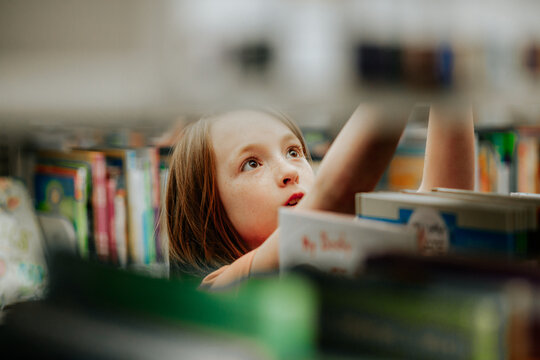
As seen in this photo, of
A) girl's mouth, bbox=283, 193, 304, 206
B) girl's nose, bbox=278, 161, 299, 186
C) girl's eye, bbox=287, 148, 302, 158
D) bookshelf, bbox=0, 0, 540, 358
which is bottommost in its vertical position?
girl's mouth, bbox=283, 193, 304, 206

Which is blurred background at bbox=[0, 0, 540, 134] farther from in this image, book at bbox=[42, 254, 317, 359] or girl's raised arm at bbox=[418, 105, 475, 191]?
book at bbox=[42, 254, 317, 359]

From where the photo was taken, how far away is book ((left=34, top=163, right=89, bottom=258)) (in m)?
1.00

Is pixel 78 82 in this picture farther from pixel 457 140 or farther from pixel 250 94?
pixel 457 140

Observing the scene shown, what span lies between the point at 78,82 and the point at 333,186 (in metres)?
0.42

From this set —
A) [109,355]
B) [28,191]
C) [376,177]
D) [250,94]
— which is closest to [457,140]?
[376,177]

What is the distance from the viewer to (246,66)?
717 millimetres

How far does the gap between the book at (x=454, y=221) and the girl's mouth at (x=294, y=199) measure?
14cm

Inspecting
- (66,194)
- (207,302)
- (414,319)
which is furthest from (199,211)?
(414,319)

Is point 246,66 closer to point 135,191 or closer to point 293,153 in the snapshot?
point 293,153

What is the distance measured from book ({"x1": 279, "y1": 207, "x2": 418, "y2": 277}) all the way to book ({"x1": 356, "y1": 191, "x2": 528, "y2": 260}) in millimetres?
19

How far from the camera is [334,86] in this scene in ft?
2.21

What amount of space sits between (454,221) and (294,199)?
0.27m

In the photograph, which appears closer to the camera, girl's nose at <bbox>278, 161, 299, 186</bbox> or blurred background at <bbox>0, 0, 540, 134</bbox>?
blurred background at <bbox>0, 0, 540, 134</bbox>

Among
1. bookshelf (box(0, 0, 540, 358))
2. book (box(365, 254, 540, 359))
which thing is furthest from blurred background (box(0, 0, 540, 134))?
book (box(365, 254, 540, 359))
